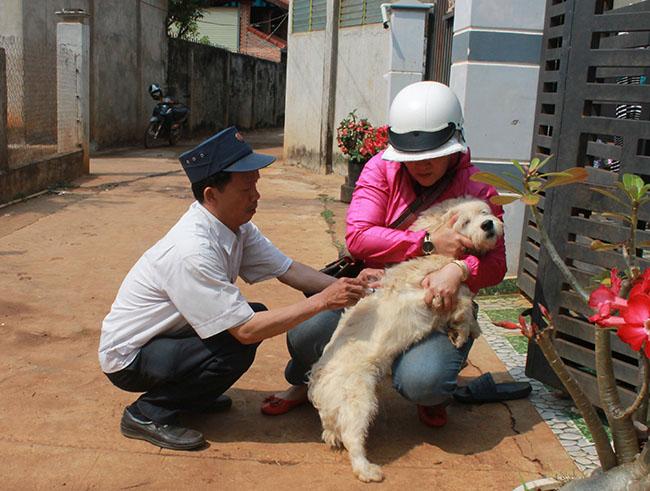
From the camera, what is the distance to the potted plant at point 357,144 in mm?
9094

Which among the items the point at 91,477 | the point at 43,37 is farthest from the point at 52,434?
the point at 43,37

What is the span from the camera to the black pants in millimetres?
3236

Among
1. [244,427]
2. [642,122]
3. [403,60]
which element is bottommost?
[244,427]

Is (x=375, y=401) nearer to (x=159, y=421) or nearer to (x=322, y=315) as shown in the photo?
(x=322, y=315)

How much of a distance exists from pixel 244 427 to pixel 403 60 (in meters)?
7.57

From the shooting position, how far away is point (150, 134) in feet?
58.3

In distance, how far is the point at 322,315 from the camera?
355 cm

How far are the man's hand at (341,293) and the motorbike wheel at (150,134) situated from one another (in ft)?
50.6

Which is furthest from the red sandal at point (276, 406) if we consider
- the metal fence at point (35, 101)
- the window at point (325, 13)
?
the window at point (325, 13)

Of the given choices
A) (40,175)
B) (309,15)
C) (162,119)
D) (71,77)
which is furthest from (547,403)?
(162,119)

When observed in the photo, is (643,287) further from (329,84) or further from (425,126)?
(329,84)

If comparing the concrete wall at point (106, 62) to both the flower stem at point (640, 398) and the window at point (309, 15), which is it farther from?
the flower stem at point (640, 398)

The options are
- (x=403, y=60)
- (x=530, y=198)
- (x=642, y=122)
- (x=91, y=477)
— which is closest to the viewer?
(x=530, y=198)

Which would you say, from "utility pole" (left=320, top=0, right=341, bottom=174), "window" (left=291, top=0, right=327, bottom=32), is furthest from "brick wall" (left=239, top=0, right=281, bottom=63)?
"utility pole" (left=320, top=0, right=341, bottom=174)
